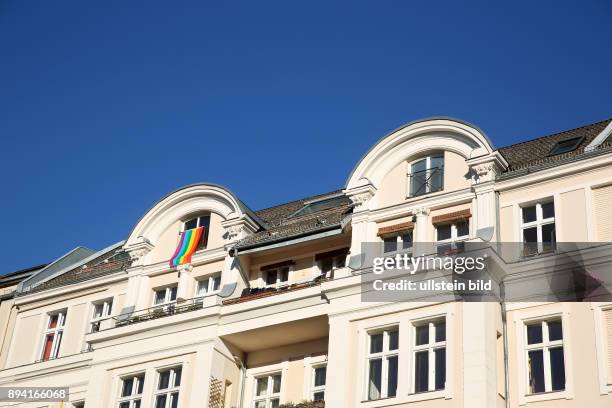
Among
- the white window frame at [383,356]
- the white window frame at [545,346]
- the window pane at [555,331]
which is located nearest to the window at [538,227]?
the white window frame at [545,346]

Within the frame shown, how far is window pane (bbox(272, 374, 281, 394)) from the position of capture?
108 ft

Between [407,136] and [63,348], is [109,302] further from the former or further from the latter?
[407,136]

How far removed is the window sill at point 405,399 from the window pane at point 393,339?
1727 mm

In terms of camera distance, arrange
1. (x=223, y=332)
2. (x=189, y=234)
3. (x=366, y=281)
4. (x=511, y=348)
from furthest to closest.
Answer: (x=189, y=234)
(x=223, y=332)
(x=366, y=281)
(x=511, y=348)

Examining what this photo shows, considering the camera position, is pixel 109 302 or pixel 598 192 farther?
pixel 109 302

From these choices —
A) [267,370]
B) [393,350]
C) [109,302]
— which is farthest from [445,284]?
[109,302]

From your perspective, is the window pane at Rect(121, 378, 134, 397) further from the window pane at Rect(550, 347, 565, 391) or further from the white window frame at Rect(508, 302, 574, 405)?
the window pane at Rect(550, 347, 565, 391)

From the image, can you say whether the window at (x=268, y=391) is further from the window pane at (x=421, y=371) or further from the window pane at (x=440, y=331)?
the window pane at (x=440, y=331)

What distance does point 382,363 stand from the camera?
29.2 m

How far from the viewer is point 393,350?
29.2 meters

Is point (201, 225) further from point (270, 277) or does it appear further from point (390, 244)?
point (390, 244)

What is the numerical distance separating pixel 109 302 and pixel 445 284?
1462 centimetres

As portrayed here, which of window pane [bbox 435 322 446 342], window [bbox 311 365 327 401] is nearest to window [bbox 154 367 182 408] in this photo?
window [bbox 311 365 327 401]

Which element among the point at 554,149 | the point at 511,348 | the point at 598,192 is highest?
the point at 554,149
